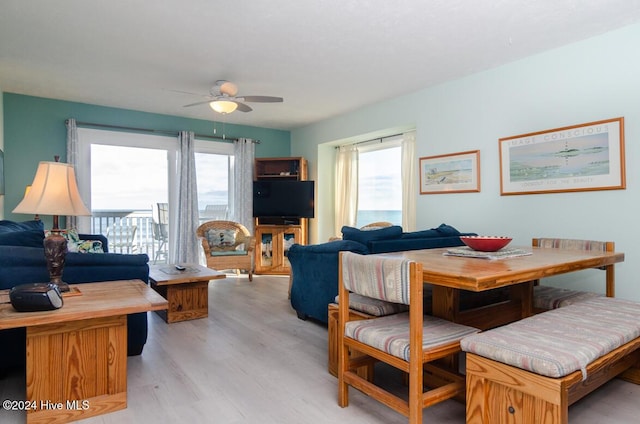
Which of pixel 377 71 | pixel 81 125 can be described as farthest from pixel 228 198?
pixel 377 71

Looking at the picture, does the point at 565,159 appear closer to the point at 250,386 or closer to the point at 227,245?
the point at 250,386

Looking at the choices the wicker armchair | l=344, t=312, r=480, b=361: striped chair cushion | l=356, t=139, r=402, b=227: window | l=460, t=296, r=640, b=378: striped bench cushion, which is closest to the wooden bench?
l=460, t=296, r=640, b=378: striped bench cushion

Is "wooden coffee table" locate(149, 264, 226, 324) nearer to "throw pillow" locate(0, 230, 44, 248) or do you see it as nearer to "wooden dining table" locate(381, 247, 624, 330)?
"throw pillow" locate(0, 230, 44, 248)

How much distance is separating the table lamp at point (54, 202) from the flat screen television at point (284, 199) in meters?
4.32

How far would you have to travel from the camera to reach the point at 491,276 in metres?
1.50

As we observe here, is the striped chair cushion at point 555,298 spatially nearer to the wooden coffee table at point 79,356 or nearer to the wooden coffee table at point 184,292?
the wooden coffee table at point 79,356

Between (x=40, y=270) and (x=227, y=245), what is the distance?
3517 millimetres

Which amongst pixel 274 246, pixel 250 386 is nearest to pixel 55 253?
pixel 250 386

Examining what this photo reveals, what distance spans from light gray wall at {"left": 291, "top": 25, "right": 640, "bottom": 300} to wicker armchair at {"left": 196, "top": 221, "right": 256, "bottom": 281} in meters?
2.53

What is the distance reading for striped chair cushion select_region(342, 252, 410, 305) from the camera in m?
1.58

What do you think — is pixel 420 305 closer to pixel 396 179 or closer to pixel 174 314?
pixel 174 314

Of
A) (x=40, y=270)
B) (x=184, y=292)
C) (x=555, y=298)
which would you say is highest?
(x=40, y=270)

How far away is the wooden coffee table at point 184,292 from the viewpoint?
11.5 feet

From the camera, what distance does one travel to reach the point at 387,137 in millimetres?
5684
